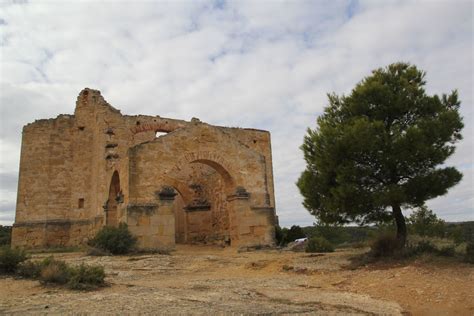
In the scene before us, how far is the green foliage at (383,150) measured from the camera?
966 centimetres

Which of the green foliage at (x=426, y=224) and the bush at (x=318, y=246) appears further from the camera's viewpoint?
the green foliage at (x=426, y=224)

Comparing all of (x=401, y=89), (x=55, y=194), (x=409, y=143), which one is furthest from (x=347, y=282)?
(x=55, y=194)

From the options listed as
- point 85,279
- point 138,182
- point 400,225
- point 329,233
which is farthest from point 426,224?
point 85,279

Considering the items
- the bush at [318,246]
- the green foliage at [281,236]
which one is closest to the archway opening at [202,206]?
the green foliage at [281,236]

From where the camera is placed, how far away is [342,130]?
10250 millimetres

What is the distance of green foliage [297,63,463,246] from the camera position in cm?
966

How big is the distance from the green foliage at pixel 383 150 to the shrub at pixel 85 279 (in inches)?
217

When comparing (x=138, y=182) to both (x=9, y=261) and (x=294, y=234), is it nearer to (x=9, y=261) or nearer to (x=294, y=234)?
(x=9, y=261)

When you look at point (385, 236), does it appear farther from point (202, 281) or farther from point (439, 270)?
point (202, 281)

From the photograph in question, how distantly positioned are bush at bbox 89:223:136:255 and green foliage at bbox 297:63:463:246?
18.0 feet

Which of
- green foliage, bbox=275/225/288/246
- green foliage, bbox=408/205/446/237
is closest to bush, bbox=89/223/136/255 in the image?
green foliage, bbox=275/225/288/246

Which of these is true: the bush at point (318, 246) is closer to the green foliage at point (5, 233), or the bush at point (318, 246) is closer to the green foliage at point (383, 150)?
the green foliage at point (383, 150)

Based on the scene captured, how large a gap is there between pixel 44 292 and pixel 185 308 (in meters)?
2.65

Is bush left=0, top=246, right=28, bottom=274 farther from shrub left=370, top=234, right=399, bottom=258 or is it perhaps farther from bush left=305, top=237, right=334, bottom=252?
bush left=305, top=237, right=334, bottom=252
